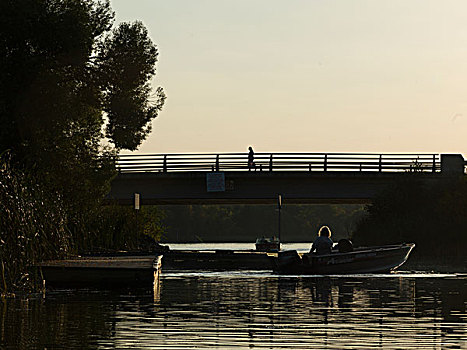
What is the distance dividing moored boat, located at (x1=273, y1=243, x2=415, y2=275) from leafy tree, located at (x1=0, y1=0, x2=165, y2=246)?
23.0ft

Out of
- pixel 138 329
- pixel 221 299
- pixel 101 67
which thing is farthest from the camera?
pixel 101 67

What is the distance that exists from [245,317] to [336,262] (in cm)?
1766

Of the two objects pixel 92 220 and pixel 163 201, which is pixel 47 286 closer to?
pixel 92 220

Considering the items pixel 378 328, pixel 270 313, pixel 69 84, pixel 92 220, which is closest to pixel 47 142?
pixel 69 84

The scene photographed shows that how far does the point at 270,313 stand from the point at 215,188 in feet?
146

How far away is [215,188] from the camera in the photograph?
219ft

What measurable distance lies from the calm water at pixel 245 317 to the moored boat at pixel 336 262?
5.36m

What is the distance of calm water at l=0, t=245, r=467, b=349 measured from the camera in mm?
17156

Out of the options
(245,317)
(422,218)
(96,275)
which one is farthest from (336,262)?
(422,218)

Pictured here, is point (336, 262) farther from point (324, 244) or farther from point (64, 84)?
point (64, 84)

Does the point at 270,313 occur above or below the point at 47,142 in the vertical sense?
below

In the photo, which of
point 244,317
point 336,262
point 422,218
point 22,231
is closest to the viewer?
point 244,317

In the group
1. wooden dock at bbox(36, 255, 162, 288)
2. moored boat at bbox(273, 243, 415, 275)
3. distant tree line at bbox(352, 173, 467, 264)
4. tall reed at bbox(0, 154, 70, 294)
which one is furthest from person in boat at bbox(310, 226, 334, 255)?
distant tree line at bbox(352, 173, 467, 264)

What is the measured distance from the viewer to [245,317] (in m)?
21.4
